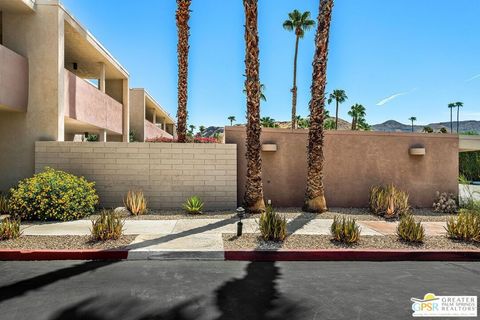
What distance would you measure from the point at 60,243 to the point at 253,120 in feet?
21.8

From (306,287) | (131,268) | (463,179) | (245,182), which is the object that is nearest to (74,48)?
(245,182)

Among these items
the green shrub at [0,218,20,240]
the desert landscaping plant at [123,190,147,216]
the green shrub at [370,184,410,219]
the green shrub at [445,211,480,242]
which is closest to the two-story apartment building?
the desert landscaping plant at [123,190,147,216]

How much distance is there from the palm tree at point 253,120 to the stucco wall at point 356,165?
45.2 inches

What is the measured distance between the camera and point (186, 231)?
8016 millimetres

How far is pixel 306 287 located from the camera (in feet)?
15.9

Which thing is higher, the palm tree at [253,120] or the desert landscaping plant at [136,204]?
the palm tree at [253,120]

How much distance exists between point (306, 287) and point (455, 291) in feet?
7.46

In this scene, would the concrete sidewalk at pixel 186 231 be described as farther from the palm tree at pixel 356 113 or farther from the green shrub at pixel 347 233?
the palm tree at pixel 356 113

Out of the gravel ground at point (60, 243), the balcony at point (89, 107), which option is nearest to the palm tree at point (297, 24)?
the balcony at point (89, 107)

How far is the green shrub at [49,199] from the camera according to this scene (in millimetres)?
9027

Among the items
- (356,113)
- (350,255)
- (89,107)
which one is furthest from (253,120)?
(356,113)

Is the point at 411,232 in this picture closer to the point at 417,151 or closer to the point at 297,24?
the point at 417,151

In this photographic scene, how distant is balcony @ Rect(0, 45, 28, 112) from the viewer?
9.91 m

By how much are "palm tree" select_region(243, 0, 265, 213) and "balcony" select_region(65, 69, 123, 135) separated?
7274 mm
